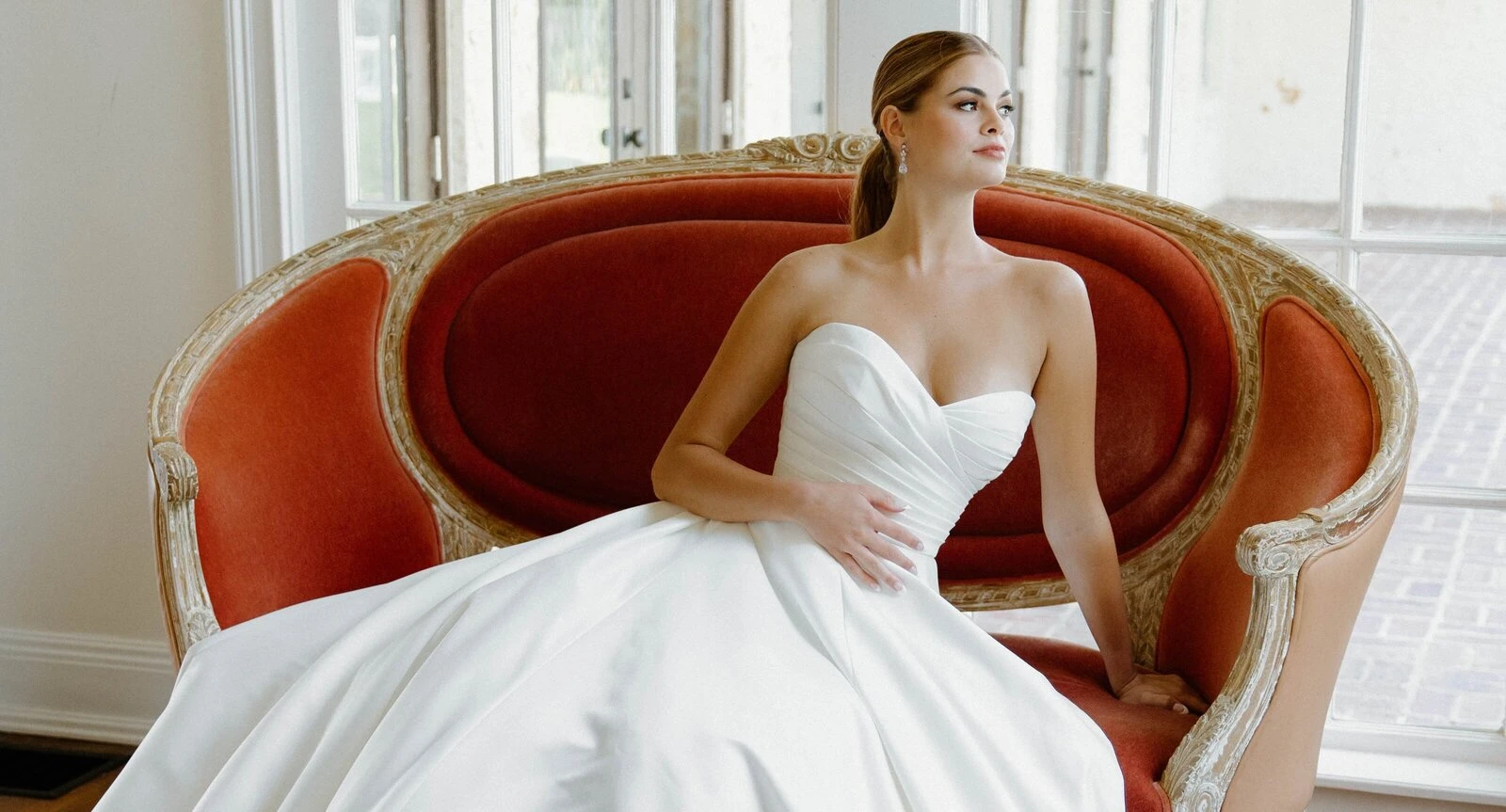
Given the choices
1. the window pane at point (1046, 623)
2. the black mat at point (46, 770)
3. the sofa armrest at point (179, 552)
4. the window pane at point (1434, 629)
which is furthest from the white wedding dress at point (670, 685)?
the black mat at point (46, 770)

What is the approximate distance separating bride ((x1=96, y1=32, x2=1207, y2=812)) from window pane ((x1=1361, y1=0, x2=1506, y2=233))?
0.87 metres

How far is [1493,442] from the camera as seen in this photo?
247cm

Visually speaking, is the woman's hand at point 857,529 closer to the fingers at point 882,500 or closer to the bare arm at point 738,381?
the fingers at point 882,500

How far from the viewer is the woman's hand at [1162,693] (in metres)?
1.92

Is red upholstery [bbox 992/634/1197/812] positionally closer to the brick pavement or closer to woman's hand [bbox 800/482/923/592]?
woman's hand [bbox 800/482/923/592]

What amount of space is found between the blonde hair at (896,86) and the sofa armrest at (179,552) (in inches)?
42.5

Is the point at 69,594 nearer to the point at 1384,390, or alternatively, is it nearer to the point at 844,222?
the point at 844,222

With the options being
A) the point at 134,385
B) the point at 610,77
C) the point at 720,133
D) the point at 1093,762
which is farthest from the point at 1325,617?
the point at 134,385

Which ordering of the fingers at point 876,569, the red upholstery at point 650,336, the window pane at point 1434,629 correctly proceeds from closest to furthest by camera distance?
1. the fingers at point 876,569
2. the red upholstery at point 650,336
3. the window pane at point 1434,629

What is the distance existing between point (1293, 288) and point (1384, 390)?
10.7 inches

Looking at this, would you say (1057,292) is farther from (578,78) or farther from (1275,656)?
(578,78)

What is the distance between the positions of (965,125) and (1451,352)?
46.2 inches

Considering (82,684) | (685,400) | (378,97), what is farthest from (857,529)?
(82,684)

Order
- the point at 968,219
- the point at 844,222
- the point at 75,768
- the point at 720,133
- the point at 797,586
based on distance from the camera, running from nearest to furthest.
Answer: the point at 797,586, the point at 968,219, the point at 844,222, the point at 720,133, the point at 75,768
